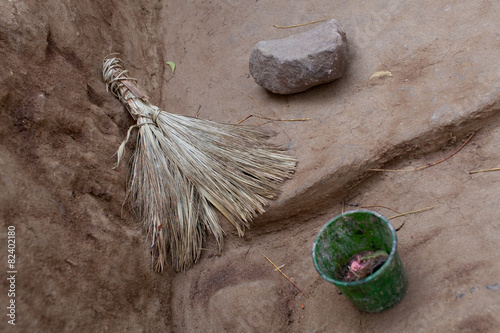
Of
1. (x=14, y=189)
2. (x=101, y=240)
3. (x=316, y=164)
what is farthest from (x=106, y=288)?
(x=316, y=164)

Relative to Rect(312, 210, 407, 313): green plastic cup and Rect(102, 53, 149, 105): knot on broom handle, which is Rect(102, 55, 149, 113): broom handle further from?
Rect(312, 210, 407, 313): green plastic cup

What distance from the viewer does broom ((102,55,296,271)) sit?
6.53 feet

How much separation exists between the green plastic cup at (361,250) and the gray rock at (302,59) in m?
0.89

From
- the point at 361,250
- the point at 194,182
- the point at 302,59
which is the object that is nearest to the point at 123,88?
the point at 194,182

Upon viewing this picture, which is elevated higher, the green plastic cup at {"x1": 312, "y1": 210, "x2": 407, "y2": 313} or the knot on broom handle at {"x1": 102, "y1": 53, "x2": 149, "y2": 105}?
the knot on broom handle at {"x1": 102, "y1": 53, "x2": 149, "y2": 105}

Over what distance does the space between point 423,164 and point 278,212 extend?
2.44 feet

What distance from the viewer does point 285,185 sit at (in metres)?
1.99

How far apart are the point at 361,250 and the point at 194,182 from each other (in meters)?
0.90

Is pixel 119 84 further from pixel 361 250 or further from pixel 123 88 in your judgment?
pixel 361 250

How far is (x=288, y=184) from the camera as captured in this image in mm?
1986

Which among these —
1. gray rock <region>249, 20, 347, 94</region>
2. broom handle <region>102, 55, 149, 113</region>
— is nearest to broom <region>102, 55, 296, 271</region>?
broom handle <region>102, 55, 149, 113</region>

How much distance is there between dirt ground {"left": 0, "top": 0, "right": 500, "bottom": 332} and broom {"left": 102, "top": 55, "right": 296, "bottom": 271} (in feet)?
0.24

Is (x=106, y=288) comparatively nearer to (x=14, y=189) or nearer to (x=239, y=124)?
(x=14, y=189)

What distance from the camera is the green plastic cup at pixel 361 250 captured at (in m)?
1.43
